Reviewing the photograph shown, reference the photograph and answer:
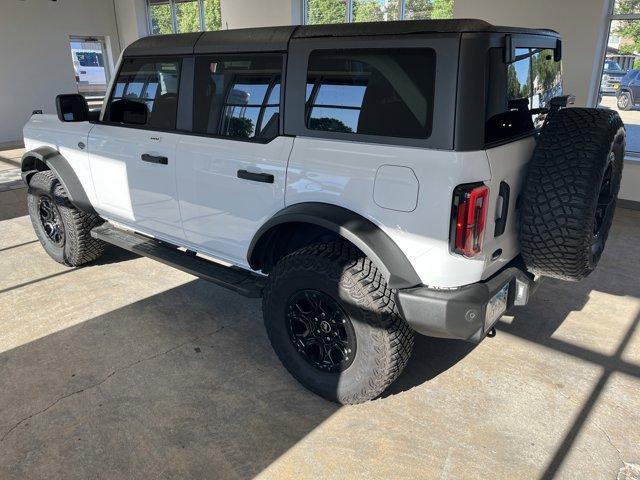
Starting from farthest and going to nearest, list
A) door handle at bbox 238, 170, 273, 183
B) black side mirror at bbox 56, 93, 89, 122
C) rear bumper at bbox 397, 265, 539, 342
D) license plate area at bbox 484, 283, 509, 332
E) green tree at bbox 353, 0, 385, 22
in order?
green tree at bbox 353, 0, 385, 22 < black side mirror at bbox 56, 93, 89, 122 < door handle at bbox 238, 170, 273, 183 < license plate area at bbox 484, 283, 509, 332 < rear bumper at bbox 397, 265, 539, 342

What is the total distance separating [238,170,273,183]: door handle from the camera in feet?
8.27

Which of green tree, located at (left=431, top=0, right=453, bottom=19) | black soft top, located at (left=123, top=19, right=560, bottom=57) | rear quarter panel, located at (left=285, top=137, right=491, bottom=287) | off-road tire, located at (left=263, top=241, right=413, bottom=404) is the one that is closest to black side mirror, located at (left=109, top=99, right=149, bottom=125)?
black soft top, located at (left=123, top=19, right=560, bottom=57)

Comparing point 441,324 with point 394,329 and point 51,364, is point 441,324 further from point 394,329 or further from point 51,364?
point 51,364

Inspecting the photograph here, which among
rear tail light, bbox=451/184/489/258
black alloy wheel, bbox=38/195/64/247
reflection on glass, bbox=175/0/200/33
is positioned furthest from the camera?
reflection on glass, bbox=175/0/200/33

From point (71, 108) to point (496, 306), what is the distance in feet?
10.2

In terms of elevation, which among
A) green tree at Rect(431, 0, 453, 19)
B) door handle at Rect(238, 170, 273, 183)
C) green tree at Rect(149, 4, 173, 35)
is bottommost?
door handle at Rect(238, 170, 273, 183)

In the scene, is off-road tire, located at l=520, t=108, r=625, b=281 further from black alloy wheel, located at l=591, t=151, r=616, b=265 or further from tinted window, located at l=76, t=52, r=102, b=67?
tinted window, located at l=76, t=52, r=102, b=67

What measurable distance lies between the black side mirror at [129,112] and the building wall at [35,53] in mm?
9776

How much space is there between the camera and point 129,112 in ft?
11.1

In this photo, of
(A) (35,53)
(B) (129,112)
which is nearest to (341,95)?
(B) (129,112)

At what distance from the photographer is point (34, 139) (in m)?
4.12

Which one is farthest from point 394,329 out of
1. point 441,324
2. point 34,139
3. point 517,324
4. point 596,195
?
point 34,139

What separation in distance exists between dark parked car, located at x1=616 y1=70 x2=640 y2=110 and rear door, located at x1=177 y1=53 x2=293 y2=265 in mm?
5700

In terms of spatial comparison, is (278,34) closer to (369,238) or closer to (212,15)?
(369,238)
